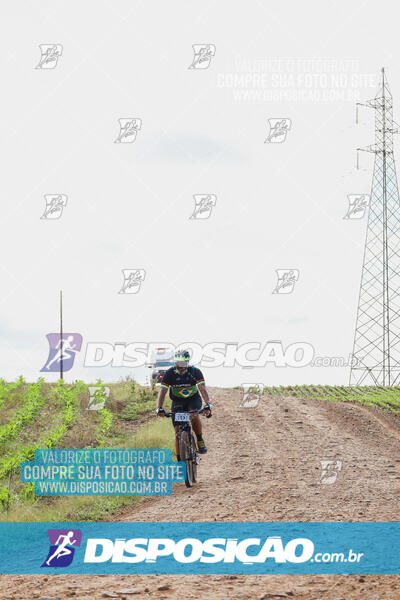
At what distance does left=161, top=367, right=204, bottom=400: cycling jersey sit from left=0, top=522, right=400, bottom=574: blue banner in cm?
342

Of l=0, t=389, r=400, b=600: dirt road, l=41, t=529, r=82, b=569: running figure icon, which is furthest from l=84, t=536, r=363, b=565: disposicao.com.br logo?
l=0, t=389, r=400, b=600: dirt road

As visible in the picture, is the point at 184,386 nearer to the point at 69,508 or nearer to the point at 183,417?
the point at 183,417

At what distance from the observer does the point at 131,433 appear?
22266 mm

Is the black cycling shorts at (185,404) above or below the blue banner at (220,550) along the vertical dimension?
above

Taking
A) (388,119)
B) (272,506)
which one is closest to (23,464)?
(272,506)

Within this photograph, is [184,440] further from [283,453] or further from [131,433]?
[131,433]

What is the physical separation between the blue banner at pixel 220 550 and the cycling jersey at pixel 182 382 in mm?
3422

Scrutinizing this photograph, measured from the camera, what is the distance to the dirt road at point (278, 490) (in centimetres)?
713

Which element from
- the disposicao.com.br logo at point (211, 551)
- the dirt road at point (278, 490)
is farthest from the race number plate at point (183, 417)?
the disposicao.com.br logo at point (211, 551)

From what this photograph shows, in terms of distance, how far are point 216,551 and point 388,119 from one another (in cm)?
3133

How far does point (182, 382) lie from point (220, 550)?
4936 mm

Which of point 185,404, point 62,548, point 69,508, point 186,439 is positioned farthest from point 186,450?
point 62,548

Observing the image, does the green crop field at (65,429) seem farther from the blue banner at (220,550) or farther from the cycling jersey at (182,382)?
the blue banner at (220,550)

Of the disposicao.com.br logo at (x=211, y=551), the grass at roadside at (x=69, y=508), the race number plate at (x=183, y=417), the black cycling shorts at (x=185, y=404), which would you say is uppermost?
the black cycling shorts at (x=185, y=404)
